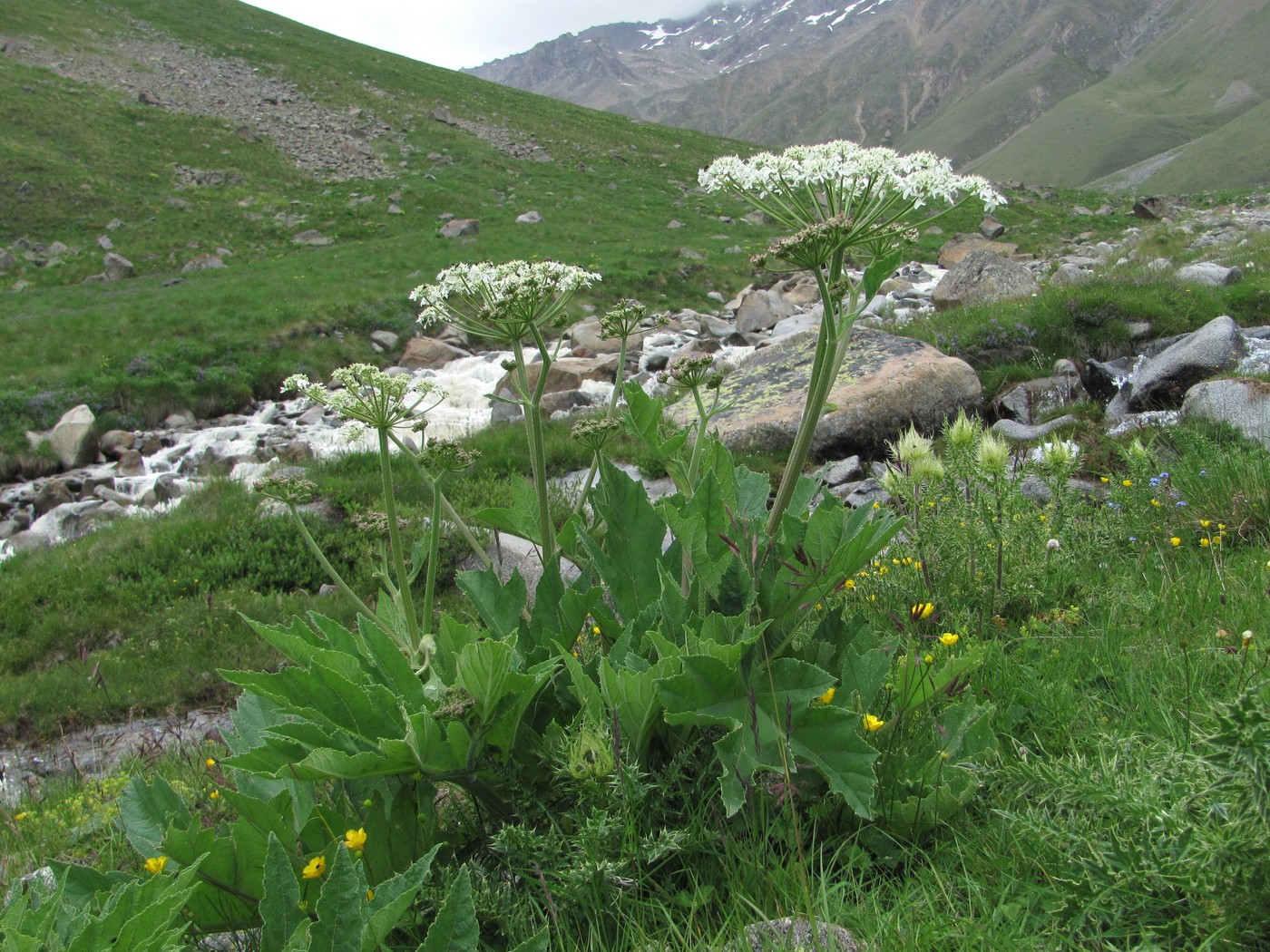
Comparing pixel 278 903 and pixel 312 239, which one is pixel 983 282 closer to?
pixel 278 903

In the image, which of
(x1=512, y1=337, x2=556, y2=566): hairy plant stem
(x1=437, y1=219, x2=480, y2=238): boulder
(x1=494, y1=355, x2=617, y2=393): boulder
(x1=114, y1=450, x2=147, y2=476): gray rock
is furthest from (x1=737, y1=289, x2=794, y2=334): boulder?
(x1=512, y1=337, x2=556, y2=566): hairy plant stem

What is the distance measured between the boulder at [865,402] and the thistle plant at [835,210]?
6.18 m

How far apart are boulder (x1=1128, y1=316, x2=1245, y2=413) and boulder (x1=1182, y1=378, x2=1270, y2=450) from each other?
1147mm

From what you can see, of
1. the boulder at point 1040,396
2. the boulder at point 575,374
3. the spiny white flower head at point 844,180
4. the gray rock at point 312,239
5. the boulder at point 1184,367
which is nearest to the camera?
the spiny white flower head at point 844,180

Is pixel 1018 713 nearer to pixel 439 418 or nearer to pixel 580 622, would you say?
pixel 580 622

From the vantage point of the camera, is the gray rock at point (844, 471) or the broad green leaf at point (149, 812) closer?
the broad green leaf at point (149, 812)

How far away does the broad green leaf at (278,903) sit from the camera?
1.81 metres

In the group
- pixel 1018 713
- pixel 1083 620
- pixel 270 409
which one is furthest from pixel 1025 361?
pixel 270 409

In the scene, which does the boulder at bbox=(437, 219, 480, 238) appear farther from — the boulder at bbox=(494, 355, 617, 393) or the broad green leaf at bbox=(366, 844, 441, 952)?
the broad green leaf at bbox=(366, 844, 441, 952)

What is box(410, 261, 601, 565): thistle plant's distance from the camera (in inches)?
120

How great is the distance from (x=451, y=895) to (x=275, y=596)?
740cm

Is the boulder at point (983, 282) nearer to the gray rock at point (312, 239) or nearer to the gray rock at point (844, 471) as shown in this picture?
the gray rock at point (844, 471)

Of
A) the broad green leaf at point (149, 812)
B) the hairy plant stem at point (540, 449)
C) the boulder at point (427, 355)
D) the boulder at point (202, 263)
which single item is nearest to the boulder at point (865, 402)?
the hairy plant stem at point (540, 449)

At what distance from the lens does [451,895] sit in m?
1.83
